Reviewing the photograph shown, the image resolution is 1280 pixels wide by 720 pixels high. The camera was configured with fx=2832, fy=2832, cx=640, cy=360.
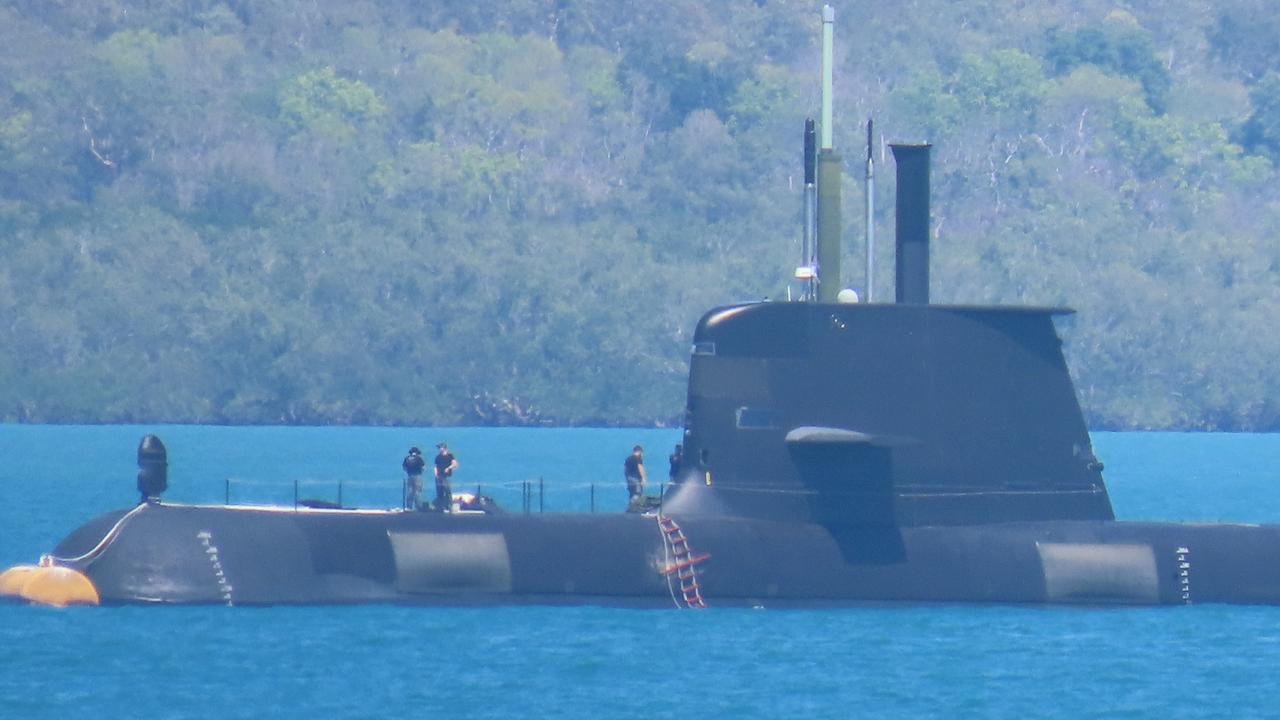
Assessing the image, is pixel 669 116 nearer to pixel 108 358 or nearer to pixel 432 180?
pixel 432 180

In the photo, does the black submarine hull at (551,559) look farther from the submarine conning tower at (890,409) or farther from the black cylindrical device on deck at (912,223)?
the black cylindrical device on deck at (912,223)

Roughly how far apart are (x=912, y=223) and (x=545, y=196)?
91.6 meters

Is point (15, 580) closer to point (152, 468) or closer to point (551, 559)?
point (152, 468)

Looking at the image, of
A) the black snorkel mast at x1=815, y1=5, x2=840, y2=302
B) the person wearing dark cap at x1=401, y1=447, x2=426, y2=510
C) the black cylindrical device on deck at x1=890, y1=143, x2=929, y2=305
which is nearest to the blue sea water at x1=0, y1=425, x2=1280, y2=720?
the person wearing dark cap at x1=401, y1=447, x2=426, y2=510

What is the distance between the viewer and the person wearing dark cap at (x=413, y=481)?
106 ft

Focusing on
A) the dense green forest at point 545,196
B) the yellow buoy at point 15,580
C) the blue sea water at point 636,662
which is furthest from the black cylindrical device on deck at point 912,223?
the dense green forest at point 545,196

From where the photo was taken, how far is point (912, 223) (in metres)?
31.0

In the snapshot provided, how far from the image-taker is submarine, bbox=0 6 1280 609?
101ft

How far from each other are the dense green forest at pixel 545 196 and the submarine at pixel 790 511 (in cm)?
7558

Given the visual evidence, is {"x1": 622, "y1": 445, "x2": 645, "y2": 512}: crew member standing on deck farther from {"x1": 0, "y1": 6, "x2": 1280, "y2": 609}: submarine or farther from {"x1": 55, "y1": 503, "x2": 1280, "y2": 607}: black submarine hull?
{"x1": 55, "y1": 503, "x2": 1280, "y2": 607}: black submarine hull

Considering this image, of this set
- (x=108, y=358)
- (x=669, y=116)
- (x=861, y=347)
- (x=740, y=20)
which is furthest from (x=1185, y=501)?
(x=740, y=20)

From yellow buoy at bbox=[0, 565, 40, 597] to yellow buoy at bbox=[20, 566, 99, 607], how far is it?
0.11 m

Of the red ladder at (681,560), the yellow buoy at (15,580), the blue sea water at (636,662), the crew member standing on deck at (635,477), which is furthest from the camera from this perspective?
the crew member standing on deck at (635,477)

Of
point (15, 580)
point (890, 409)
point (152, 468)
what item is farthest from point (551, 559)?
point (15, 580)
